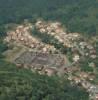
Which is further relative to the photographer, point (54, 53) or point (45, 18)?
point (45, 18)

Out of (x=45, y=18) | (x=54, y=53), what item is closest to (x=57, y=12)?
Result: (x=45, y=18)

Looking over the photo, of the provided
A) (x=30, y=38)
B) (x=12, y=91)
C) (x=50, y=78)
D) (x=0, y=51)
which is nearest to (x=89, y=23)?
(x=30, y=38)

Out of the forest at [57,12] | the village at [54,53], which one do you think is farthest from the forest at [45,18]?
the village at [54,53]

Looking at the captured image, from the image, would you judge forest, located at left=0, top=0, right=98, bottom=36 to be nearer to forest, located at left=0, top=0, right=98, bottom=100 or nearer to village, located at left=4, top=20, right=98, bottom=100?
forest, located at left=0, top=0, right=98, bottom=100

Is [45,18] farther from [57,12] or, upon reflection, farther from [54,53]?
[54,53]

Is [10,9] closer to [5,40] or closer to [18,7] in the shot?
[18,7]

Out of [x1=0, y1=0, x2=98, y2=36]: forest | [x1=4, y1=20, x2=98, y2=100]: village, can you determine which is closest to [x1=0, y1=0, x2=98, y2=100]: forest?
[x1=0, y1=0, x2=98, y2=36]: forest

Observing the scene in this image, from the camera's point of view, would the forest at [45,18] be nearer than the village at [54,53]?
Yes

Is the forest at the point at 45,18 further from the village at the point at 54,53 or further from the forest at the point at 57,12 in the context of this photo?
the village at the point at 54,53
